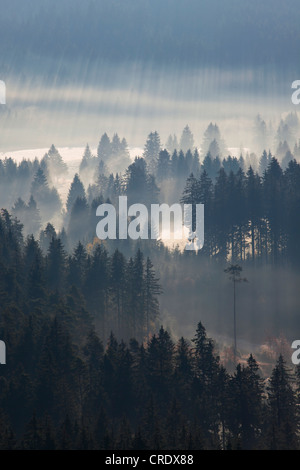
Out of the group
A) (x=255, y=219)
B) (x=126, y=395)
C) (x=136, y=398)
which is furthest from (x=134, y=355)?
(x=255, y=219)

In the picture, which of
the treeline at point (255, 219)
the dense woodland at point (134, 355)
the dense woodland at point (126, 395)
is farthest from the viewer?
the treeline at point (255, 219)

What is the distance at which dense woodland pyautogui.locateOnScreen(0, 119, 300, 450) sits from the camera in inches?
2026

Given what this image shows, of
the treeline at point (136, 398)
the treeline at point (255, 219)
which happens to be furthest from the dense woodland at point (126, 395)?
the treeline at point (255, 219)

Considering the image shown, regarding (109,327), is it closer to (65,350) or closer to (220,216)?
(65,350)

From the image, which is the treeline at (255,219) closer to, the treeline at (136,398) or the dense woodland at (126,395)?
the dense woodland at (126,395)

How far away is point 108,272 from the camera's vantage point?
82.2 meters

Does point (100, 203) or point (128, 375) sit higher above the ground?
point (100, 203)

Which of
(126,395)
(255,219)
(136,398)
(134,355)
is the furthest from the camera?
(255,219)

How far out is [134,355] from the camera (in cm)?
6147

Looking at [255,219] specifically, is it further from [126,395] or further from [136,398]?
[126,395]

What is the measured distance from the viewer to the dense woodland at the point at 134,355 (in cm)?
5147

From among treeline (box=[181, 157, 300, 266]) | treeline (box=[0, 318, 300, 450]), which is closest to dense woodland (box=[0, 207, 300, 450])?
treeline (box=[0, 318, 300, 450])

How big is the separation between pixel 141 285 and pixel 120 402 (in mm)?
25895
